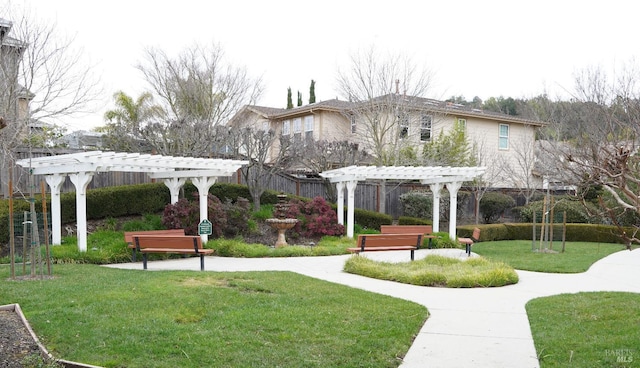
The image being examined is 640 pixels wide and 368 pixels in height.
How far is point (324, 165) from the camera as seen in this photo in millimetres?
22125

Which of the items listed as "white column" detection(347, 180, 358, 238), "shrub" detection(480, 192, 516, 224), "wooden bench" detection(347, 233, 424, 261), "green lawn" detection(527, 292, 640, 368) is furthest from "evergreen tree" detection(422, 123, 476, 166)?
"green lawn" detection(527, 292, 640, 368)

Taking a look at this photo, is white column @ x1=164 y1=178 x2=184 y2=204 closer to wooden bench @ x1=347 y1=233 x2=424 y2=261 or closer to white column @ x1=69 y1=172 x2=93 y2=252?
white column @ x1=69 y1=172 x2=93 y2=252

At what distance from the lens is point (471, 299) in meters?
8.77

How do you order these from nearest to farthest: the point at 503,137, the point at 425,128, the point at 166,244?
the point at 166,244, the point at 425,128, the point at 503,137

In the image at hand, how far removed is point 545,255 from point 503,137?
1980cm

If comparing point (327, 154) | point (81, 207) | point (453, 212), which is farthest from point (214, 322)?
point (327, 154)

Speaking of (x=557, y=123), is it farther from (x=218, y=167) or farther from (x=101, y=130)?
(x=101, y=130)

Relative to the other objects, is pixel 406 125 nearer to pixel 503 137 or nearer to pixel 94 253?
pixel 503 137

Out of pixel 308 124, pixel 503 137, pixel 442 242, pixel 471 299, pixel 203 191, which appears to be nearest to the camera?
pixel 471 299

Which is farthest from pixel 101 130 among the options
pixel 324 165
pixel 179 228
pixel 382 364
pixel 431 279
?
pixel 382 364

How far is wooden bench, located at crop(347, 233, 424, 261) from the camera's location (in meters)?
13.1

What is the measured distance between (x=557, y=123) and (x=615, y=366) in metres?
21.6

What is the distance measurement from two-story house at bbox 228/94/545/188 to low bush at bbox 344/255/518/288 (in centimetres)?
1211

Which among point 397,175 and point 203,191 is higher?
point 397,175
